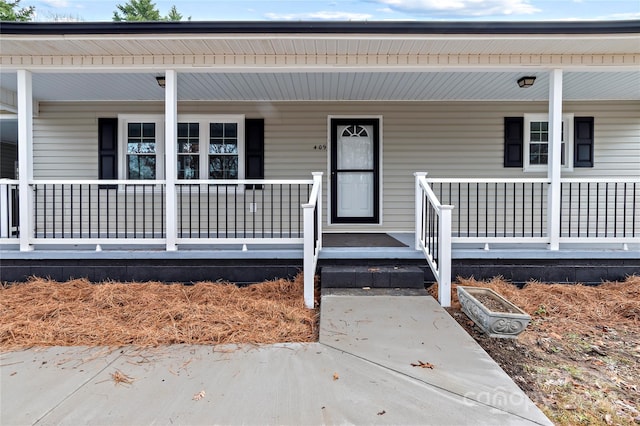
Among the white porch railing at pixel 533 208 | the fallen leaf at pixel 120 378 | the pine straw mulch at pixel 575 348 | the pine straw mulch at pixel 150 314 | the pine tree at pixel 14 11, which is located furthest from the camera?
the pine tree at pixel 14 11

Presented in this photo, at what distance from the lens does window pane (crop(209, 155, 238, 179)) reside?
6641 millimetres

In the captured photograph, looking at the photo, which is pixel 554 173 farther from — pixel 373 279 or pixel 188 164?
pixel 188 164

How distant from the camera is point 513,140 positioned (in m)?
6.60

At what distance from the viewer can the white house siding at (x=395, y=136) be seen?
6.59 m

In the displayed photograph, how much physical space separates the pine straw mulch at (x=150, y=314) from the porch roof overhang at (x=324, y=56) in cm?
251

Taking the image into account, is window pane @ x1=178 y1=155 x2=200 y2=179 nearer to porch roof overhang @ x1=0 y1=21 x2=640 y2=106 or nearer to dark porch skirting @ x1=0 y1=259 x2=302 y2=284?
porch roof overhang @ x1=0 y1=21 x2=640 y2=106

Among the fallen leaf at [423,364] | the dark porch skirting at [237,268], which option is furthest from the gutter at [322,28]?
the fallen leaf at [423,364]

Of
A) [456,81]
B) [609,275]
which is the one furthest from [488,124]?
[609,275]

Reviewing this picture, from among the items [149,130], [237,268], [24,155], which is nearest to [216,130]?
[149,130]

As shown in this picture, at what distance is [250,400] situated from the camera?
216 centimetres

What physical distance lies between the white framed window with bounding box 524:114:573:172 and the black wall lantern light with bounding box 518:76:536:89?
1.37 m

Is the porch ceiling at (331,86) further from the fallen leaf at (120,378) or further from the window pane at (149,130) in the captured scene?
the fallen leaf at (120,378)

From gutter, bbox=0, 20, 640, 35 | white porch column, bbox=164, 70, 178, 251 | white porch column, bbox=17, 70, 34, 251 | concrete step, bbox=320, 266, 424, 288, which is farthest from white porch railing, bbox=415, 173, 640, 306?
white porch column, bbox=17, 70, 34, 251

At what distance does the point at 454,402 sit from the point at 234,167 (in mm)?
5313
